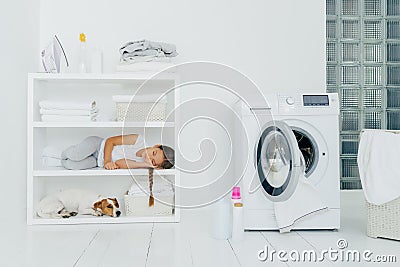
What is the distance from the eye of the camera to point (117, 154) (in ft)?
10.5

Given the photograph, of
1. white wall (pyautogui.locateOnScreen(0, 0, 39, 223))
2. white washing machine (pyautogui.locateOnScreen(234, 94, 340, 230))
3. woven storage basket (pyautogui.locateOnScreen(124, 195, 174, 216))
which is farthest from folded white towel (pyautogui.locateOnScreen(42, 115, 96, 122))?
white washing machine (pyautogui.locateOnScreen(234, 94, 340, 230))

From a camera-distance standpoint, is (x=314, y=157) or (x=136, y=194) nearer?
(x=314, y=157)

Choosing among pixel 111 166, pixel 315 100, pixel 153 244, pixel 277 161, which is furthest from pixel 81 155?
pixel 315 100

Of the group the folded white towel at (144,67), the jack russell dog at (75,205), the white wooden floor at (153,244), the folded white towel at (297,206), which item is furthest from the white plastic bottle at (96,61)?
the folded white towel at (297,206)

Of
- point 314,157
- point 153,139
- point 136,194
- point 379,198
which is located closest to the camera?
point 379,198

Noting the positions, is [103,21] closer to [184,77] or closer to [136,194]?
[184,77]

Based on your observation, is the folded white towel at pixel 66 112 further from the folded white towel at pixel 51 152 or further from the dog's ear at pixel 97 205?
the dog's ear at pixel 97 205

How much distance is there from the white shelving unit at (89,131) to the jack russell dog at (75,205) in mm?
43

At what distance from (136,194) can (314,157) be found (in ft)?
3.28

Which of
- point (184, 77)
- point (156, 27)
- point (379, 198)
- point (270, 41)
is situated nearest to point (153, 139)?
point (184, 77)

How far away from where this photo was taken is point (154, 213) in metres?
3.11

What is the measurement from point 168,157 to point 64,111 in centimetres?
64

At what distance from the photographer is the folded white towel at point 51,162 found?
3250 mm

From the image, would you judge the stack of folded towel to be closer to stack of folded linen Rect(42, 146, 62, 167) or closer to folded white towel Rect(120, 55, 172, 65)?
folded white towel Rect(120, 55, 172, 65)
